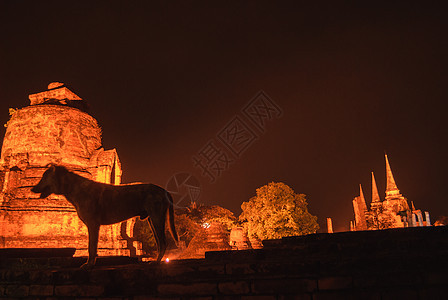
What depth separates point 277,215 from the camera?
3422cm

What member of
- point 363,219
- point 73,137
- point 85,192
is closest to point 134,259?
point 85,192

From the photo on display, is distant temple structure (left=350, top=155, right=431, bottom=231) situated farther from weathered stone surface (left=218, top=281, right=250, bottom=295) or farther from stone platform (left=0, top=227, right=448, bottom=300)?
weathered stone surface (left=218, top=281, right=250, bottom=295)

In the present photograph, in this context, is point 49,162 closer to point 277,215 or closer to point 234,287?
point 277,215

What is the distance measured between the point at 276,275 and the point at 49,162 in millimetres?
24193

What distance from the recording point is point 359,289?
399cm

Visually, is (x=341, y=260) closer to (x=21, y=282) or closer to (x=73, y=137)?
(x=21, y=282)

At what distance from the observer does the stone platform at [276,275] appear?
13.0 ft

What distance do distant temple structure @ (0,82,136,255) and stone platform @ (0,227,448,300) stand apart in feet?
61.4

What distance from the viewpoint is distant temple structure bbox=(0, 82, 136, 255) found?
21453 mm

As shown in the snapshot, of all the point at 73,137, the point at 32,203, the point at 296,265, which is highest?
the point at 73,137

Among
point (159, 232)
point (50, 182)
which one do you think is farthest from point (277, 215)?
point (50, 182)

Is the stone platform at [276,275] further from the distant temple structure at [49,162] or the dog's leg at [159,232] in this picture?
the distant temple structure at [49,162]

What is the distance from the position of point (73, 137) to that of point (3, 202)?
7137 mm

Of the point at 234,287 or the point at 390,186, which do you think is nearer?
the point at 234,287
